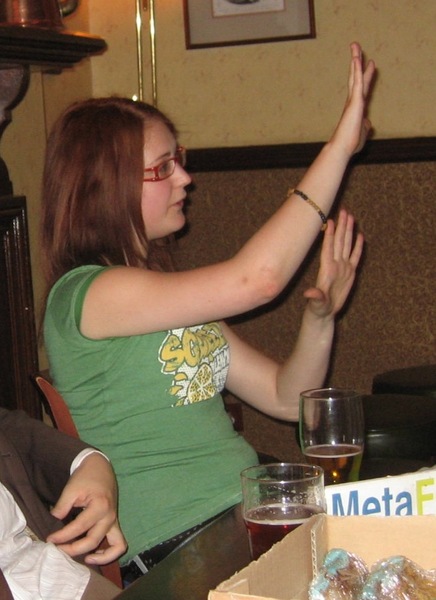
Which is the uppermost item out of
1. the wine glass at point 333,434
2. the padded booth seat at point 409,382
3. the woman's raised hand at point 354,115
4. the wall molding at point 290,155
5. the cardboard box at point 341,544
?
the woman's raised hand at point 354,115

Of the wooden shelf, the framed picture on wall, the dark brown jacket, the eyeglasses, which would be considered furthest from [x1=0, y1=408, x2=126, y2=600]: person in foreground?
the framed picture on wall

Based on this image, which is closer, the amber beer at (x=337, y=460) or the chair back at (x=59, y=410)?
the amber beer at (x=337, y=460)

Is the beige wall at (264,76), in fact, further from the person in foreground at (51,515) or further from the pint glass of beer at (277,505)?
the pint glass of beer at (277,505)

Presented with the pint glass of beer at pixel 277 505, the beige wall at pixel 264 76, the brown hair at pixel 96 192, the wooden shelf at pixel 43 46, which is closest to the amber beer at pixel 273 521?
the pint glass of beer at pixel 277 505

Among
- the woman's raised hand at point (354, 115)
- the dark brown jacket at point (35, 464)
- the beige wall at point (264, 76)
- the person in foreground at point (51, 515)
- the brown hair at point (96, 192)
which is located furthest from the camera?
the beige wall at point (264, 76)

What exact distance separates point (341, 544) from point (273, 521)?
0.13 m

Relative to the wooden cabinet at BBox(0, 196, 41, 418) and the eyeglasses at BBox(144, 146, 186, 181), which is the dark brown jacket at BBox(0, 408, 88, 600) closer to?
the eyeglasses at BBox(144, 146, 186, 181)

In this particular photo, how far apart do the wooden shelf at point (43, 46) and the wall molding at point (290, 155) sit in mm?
890

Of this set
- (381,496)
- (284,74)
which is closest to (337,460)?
(381,496)

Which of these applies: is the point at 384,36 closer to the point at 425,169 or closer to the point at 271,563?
the point at 425,169

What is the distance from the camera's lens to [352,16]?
3137 mm

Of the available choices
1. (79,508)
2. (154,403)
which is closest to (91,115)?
(154,403)

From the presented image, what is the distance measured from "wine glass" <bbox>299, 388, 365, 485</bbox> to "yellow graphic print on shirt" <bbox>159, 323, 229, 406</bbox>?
1.48ft

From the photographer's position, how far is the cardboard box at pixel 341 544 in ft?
2.44
